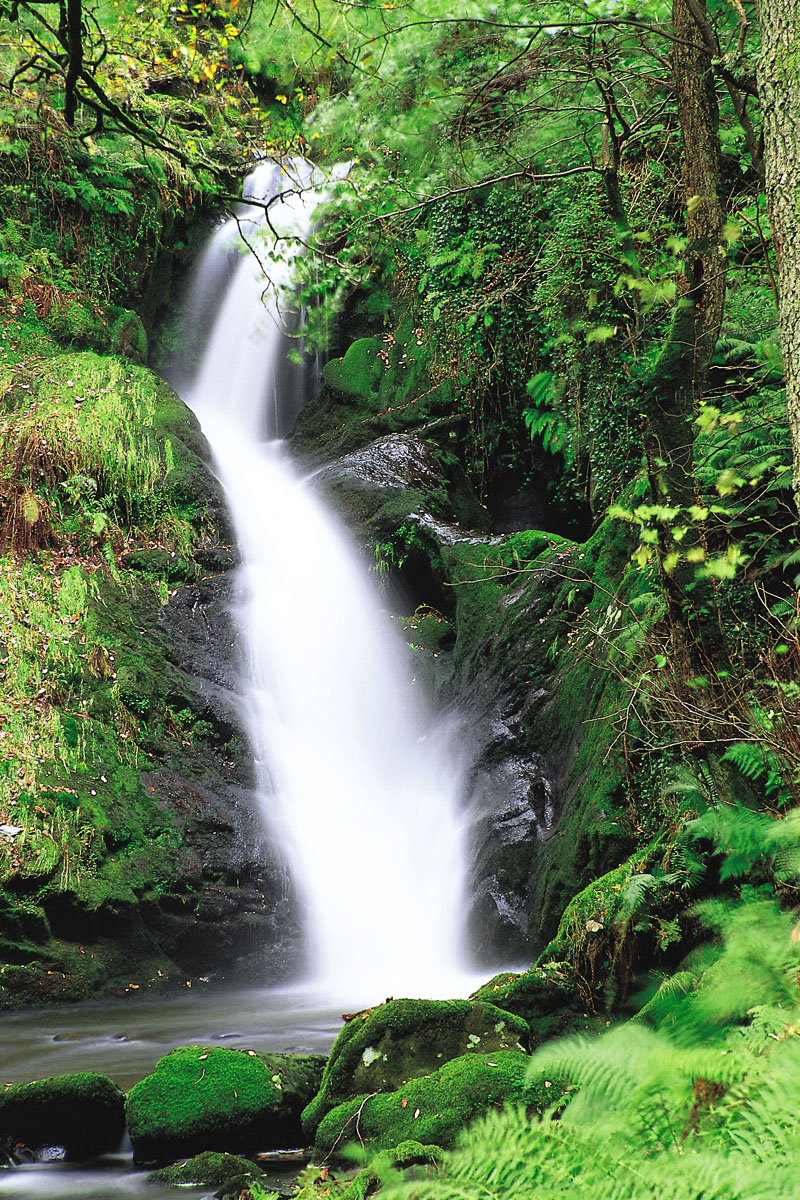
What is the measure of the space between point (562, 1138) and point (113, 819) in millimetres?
5837

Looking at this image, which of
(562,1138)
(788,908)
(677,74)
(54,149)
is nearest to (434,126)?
(677,74)

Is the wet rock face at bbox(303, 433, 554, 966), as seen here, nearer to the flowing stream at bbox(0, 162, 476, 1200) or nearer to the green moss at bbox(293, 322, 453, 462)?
the flowing stream at bbox(0, 162, 476, 1200)

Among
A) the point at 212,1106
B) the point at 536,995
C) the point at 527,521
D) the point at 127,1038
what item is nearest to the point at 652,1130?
the point at 536,995

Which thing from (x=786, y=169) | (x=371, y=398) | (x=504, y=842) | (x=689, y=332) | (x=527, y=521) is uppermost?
(x=371, y=398)

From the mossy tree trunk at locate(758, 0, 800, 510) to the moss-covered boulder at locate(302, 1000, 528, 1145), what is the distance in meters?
2.68

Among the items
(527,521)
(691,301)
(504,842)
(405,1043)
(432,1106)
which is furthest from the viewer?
(527,521)

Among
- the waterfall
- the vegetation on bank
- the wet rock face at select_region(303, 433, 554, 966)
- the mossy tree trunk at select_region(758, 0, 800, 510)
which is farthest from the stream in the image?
the mossy tree trunk at select_region(758, 0, 800, 510)

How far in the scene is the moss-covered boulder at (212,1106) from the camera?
366cm

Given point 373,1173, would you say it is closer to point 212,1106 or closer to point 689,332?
point 212,1106

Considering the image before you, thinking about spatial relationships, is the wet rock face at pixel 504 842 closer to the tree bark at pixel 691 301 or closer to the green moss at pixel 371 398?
the tree bark at pixel 691 301

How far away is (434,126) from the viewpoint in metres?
6.71

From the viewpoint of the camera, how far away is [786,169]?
2.67 metres

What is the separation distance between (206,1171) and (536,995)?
1.68 meters

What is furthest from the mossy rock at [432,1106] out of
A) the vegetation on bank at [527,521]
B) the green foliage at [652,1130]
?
the green foliage at [652,1130]
